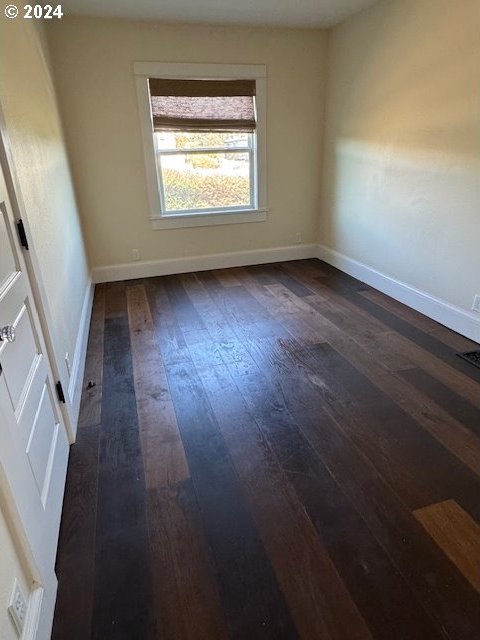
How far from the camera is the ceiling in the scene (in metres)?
3.22

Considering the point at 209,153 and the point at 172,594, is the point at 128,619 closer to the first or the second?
the point at 172,594

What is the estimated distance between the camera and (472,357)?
267 centimetres

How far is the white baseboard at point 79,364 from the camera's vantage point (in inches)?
84.2

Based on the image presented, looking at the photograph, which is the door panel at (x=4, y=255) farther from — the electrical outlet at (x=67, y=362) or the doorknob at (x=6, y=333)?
the electrical outlet at (x=67, y=362)

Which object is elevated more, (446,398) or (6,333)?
(6,333)

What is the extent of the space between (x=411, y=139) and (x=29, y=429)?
11.2ft

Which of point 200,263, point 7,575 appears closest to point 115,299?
point 200,263

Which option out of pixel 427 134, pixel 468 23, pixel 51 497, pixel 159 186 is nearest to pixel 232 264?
pixel 159 186

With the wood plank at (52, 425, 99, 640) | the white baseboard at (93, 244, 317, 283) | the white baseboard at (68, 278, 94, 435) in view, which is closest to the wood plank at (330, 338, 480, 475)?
the wood plank at (52, 425, 99, 640)

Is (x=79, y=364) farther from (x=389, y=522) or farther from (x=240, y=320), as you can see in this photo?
(x=389, y=522)

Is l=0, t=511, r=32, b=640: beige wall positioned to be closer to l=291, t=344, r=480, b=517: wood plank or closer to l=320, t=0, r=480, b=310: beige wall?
l=291, t=344, r=480, b=517: wood plank

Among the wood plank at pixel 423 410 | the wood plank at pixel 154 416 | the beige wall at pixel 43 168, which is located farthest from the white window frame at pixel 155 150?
Result: the wood plank at pixel 423 410

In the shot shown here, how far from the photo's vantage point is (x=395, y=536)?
4.84 feet

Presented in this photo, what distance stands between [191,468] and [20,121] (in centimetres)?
190
